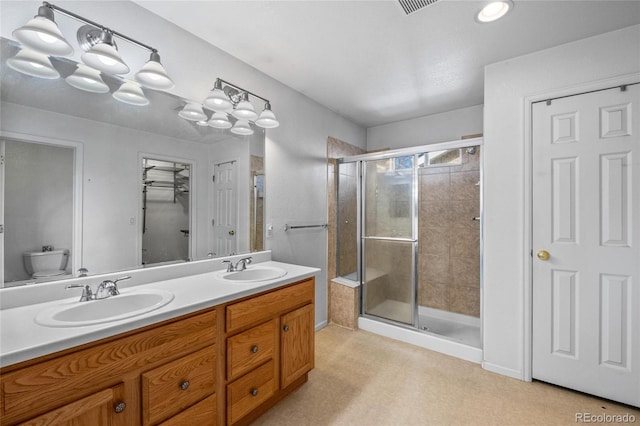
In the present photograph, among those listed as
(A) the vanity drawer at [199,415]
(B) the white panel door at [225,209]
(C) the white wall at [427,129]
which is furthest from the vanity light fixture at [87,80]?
(C) the white wall at [427,129]

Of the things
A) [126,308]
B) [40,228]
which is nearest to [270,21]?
[40,228]

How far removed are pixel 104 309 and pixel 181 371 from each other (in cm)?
49

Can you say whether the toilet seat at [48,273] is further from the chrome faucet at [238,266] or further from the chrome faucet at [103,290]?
the chrome faucet at [238,266]

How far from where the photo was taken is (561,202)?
6.25ft

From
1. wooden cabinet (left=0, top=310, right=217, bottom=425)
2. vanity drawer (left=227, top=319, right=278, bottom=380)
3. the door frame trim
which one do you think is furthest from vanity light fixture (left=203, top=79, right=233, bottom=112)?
the door frame trim

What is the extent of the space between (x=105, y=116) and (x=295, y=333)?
1.69 metres

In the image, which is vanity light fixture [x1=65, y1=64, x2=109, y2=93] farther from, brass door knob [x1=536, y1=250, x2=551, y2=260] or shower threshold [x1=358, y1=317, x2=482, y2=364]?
brass door knob [x1=536, y1=250, x2=551, y2=260]

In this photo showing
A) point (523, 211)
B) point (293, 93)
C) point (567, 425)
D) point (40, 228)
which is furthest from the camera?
point (293, 93)

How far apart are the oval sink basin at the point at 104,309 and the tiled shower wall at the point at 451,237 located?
286cm

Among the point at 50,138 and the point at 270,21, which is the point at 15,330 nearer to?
the point at 50,138

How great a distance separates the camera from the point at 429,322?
3.07 meters

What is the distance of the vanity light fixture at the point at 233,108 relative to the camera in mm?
1808

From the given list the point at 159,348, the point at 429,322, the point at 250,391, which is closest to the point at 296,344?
the point at 250,391

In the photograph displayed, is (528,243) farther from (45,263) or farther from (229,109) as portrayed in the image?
(45,263)
